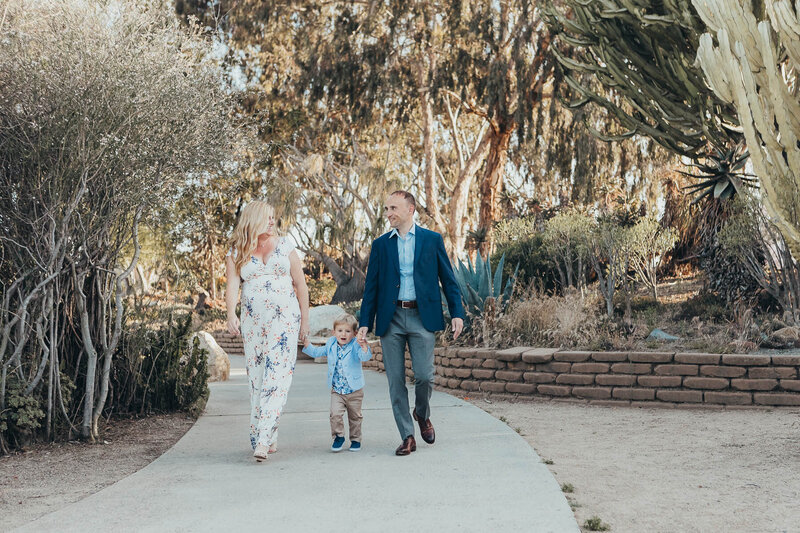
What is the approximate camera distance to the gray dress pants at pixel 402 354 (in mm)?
5516

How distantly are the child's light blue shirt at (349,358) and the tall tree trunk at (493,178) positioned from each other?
1670 centimetres

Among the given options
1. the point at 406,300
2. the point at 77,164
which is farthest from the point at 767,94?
the point at 77,164

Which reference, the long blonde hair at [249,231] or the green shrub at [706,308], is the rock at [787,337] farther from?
the long blonde hair at [249,231]

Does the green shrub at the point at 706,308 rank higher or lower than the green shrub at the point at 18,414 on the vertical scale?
higher

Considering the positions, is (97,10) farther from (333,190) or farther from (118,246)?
(333,190)

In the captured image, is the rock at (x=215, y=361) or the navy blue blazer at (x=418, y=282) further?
the rock at (x=215, y=361)

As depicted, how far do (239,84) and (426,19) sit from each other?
6876mm

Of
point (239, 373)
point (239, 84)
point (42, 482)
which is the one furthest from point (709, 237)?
point (239, 84)

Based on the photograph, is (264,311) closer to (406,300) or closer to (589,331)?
(406,300)

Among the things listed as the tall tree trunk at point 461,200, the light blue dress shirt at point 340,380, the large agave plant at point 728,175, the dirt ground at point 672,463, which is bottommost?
the dirt ground at point 672,463

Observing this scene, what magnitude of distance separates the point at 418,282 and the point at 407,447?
113cm

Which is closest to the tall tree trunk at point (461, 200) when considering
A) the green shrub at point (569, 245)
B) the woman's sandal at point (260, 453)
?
the green shrub at point (569, 245)

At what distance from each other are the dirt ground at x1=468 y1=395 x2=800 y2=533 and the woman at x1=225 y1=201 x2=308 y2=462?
6.20ft

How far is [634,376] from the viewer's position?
8.35 metres
